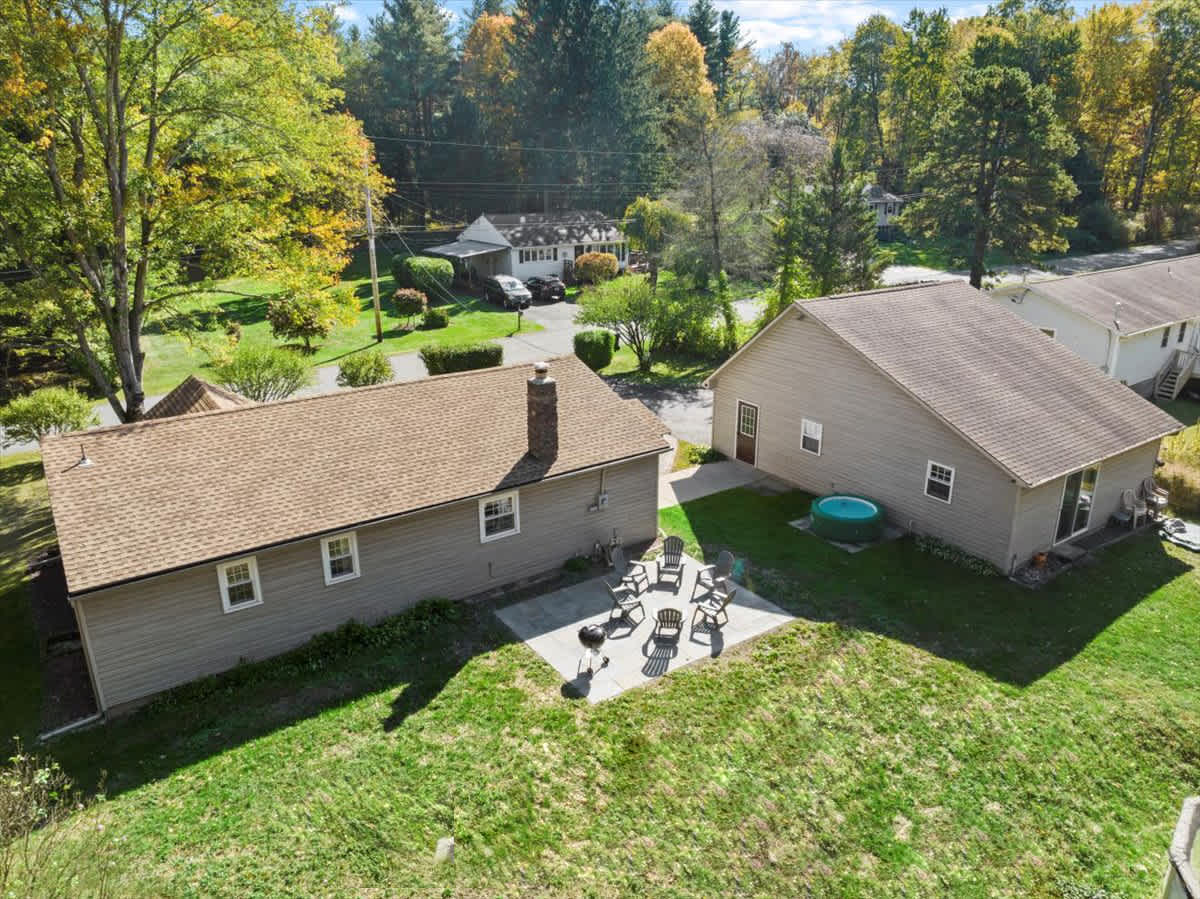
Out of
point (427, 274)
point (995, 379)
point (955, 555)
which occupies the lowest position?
point (955, 555)

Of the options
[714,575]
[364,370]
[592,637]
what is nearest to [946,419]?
[714,575]

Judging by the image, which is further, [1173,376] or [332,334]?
[332,334]

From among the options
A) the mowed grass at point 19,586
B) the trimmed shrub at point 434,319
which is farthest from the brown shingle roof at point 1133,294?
the mowed grass at point 19,586

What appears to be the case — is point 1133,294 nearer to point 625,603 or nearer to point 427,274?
point 625,603

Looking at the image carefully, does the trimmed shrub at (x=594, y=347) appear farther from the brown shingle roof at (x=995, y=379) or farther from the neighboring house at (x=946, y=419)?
the brown shingle roof at (x=995, y=379)

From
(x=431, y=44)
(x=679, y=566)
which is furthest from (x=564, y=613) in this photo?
(x=431, y=44)
